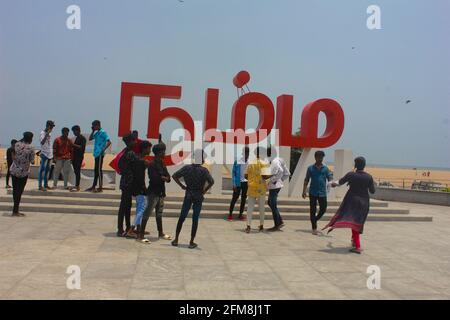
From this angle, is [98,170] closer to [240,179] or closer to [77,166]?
[77,166]

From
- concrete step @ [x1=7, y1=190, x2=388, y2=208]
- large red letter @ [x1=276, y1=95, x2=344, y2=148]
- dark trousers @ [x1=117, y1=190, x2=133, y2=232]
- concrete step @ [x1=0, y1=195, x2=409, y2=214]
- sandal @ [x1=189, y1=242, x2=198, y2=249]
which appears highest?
large red letter @ [x1=276, y1=95, x2=344, y2=148]

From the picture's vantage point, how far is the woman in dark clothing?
6.50 meters

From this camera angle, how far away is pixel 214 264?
534 centimetres

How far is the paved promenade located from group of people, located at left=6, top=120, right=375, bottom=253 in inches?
17.2

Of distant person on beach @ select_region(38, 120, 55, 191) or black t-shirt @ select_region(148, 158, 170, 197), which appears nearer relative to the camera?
black t-shirt @ select_region(148, 158, 170, 197)

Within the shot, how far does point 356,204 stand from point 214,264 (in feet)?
8.98

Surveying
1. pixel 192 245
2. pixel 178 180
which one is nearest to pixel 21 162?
pixel 178 180

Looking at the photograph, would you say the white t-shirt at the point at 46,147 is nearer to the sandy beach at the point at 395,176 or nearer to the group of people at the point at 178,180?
the group of people at the point at 178,180

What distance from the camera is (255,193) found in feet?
25.3

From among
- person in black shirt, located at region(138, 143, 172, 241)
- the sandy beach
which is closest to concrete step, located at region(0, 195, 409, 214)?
person in black shirt, located at region(138, 143, 172, 241)

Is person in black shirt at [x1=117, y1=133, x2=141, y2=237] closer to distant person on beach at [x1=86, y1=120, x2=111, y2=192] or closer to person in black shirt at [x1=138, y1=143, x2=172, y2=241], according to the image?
person in black shirt at [x1=138, y1=143, x2=172, y2=241]

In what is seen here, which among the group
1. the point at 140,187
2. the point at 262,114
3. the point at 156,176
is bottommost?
the point at 140,187
